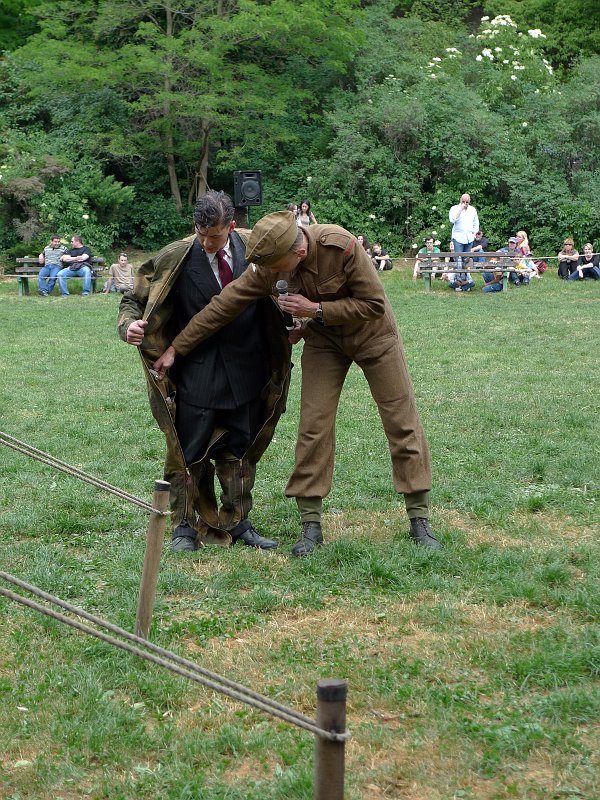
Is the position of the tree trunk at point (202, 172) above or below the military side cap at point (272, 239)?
above

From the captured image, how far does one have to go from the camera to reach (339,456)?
8117 mm

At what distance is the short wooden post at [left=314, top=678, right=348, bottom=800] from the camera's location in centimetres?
263

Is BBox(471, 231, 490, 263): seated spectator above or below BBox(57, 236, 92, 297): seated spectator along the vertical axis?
above

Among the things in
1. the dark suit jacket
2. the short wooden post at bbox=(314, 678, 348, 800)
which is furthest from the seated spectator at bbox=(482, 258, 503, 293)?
the short wooden post at bbox=(314, 678, 348, 800)

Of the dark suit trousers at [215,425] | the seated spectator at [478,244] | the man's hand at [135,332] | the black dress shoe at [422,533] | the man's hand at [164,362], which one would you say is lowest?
the black dress shoe at [422,533]

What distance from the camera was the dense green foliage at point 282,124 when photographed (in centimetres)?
2702

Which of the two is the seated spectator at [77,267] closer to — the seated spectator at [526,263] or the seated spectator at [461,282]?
the seated spectator at [461,282]

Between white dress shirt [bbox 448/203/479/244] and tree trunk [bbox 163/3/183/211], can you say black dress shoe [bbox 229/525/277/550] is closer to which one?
white dress shirt [bbox 448/203/479/244]

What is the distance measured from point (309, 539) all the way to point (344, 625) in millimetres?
1113

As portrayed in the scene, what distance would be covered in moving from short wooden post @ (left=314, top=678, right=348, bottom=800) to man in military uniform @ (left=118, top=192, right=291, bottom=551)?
126 inches

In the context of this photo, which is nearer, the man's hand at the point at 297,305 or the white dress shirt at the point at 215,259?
the man's hand at the point at 297,305

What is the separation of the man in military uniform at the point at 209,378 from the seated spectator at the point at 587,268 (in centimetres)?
1681

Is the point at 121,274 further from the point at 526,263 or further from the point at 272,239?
the point at 272,239

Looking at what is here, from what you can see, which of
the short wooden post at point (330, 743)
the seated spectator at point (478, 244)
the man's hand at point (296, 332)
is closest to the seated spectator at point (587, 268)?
the seated spectator at point (478, 244)
